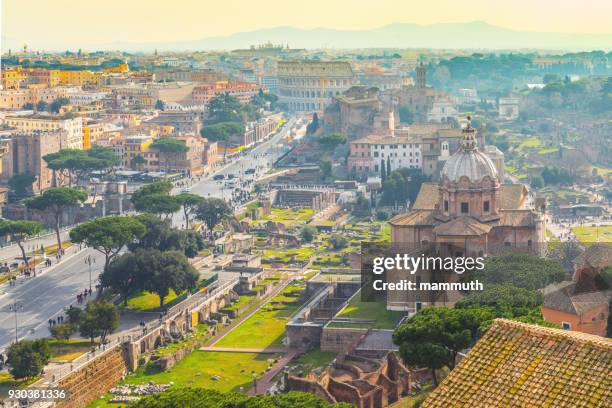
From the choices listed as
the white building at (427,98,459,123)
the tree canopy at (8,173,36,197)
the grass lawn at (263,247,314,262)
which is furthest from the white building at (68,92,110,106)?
the grass lawn at (263,247,314,262)

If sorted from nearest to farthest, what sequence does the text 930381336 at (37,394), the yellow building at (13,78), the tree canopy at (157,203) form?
the text 930381336 at (37,394)
the tree canopy at (157,203)
the yellow building at (13,78)

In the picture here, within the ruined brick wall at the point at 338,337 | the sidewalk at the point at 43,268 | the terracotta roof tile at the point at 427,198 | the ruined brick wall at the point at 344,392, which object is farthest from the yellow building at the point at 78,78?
the ruined brick wall at the point at 344,392

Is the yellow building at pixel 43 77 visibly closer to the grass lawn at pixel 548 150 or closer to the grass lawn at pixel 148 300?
the grass lawn at pixel 548 150

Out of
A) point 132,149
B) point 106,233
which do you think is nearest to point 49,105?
point 132,149

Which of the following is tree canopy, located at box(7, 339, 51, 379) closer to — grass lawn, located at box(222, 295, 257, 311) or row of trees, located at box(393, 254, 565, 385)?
row of trees, located at box(393, 254, 565, 385)

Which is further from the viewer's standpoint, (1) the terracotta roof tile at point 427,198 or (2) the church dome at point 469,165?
(1) the terracotta roof tile at point 427,198

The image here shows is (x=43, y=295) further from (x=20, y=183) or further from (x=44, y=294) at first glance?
(x=20, y=183)

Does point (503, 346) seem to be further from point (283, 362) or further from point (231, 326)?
point (231, 326)
